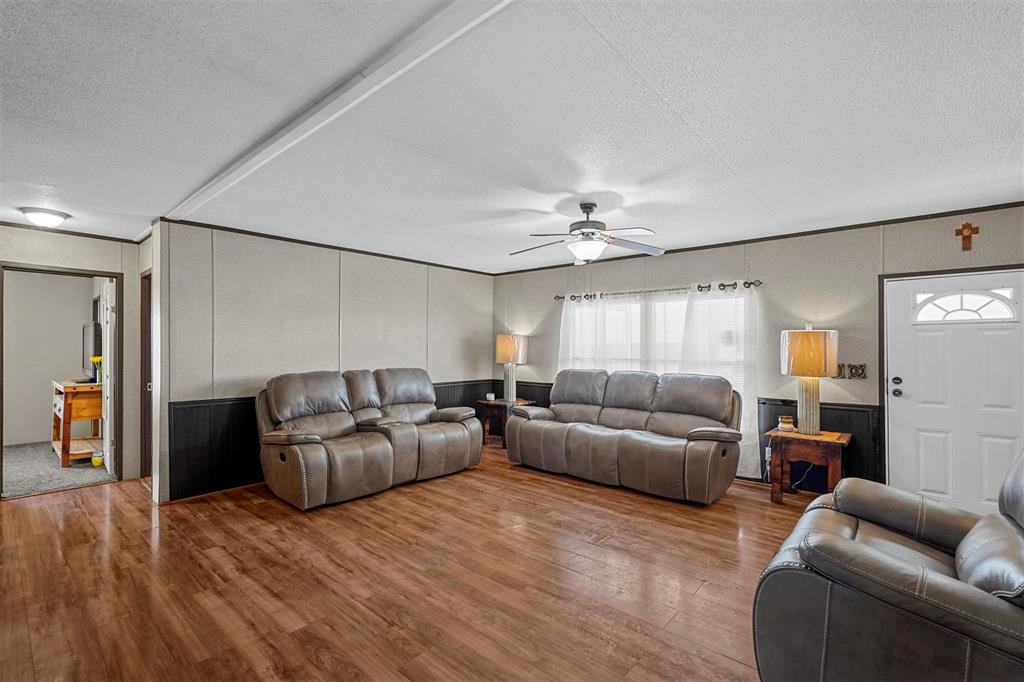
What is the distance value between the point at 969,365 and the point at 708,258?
230 centimetres

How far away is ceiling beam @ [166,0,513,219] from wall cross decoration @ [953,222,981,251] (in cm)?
425

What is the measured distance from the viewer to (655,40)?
1673 millimetres

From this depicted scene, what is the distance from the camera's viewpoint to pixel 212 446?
14.2 ft

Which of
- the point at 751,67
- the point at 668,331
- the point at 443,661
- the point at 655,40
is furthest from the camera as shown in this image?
the point at 668,331

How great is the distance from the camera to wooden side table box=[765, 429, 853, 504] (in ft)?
12.6

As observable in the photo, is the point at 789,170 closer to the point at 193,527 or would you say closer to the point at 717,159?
the point at 717,159

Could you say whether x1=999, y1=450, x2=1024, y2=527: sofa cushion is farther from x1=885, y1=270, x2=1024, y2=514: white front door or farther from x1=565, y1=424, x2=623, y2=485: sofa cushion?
x1=565, y1=424, x2=623, y2=485: sofa cushion

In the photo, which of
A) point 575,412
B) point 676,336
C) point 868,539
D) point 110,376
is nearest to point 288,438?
point 110,376

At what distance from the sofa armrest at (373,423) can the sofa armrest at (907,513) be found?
12.1ft

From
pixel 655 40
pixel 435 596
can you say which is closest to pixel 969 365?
pixel 655 40

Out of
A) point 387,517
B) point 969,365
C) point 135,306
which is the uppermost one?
point 135,306

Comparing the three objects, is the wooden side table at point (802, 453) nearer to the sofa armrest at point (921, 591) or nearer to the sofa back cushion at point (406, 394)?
the sofa armrest at point (921, 591)

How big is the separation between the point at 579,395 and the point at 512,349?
1.21m

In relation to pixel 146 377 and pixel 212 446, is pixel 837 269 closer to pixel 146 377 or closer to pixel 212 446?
pixel 212 446
